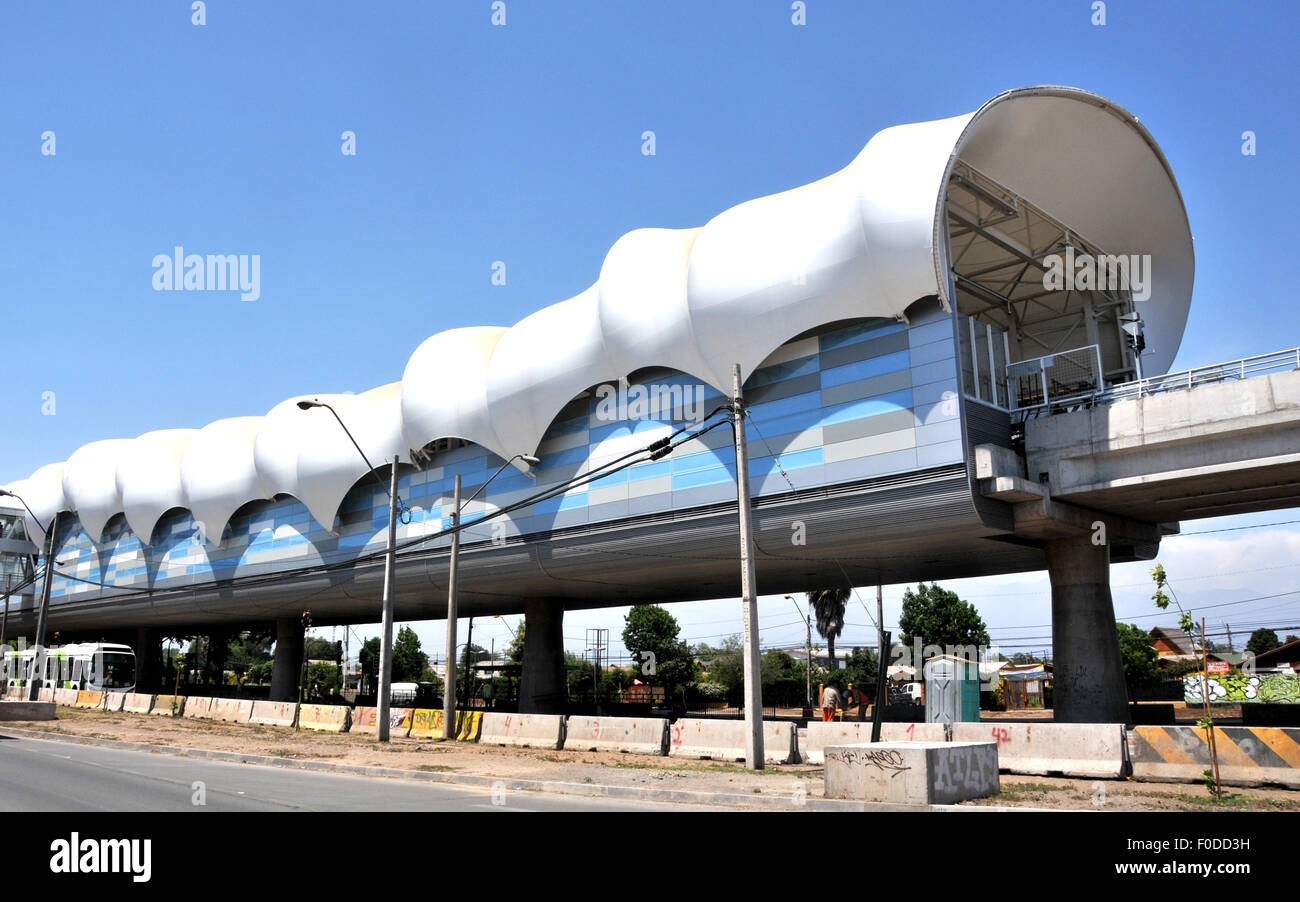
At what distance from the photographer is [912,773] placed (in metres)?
12.5

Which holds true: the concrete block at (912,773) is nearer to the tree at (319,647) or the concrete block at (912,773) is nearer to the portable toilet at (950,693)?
the portable toilet at (950,693)

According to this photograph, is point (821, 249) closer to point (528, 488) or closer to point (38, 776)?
point (528, 488)

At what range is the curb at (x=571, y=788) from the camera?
12.7 metres

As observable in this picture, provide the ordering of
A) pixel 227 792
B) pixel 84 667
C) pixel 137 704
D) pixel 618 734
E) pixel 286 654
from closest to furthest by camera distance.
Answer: pixel 227 792 → pixel 618 734 → pixel 137 704 → pixel 84 667 → pixel 286 654

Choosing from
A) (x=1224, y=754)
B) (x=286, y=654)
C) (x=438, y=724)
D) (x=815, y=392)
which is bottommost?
(x=438, y=724)

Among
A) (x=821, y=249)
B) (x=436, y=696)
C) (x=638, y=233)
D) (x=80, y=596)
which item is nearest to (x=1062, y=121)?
(x=821, y=249)

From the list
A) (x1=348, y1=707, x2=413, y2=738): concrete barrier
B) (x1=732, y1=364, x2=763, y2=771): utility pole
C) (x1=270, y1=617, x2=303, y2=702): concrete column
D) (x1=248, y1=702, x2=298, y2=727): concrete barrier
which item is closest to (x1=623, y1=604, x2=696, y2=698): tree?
(x1=270, y1=617, x2=303, y2=702): concrete column

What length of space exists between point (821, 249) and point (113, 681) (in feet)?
175

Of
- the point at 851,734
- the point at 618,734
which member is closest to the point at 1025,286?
the point at 851,734

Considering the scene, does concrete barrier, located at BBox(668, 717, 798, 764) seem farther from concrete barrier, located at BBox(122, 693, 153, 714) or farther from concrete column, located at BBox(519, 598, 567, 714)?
concrete barrier, located at BBox(122, 693, 153, 714)

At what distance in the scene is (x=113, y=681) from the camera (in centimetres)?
5919

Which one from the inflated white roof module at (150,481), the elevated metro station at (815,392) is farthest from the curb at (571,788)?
the inflated white roof module at (150,481)

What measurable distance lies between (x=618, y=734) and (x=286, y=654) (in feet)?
140

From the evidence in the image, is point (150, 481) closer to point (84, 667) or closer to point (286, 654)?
point (84, 667)
